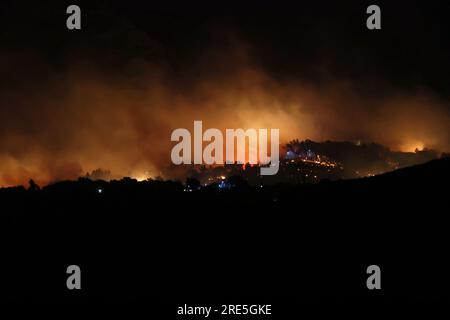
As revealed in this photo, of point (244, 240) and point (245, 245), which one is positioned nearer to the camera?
point (245, 245)

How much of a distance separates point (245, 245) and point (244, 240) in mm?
455

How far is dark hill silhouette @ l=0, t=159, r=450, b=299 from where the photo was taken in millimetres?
15430

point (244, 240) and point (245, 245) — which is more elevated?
point (244, 240)

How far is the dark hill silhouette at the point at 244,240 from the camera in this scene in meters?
15.4

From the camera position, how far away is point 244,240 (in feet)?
61.6

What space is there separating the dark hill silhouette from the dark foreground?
56mm

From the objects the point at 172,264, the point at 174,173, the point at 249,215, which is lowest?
the point at 172,264

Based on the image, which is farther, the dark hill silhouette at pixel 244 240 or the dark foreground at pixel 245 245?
the dark hill silhouette at pixel 244 240

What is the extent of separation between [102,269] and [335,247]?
348 inches

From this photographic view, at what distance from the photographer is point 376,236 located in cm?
1747

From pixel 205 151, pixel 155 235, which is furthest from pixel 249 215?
pixel 205 151

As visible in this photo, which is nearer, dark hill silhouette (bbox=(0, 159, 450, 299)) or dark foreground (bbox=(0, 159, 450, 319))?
dark foreground (bbox=(0, 159, 450, 319))

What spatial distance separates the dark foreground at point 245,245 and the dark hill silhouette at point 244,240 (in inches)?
2.2
